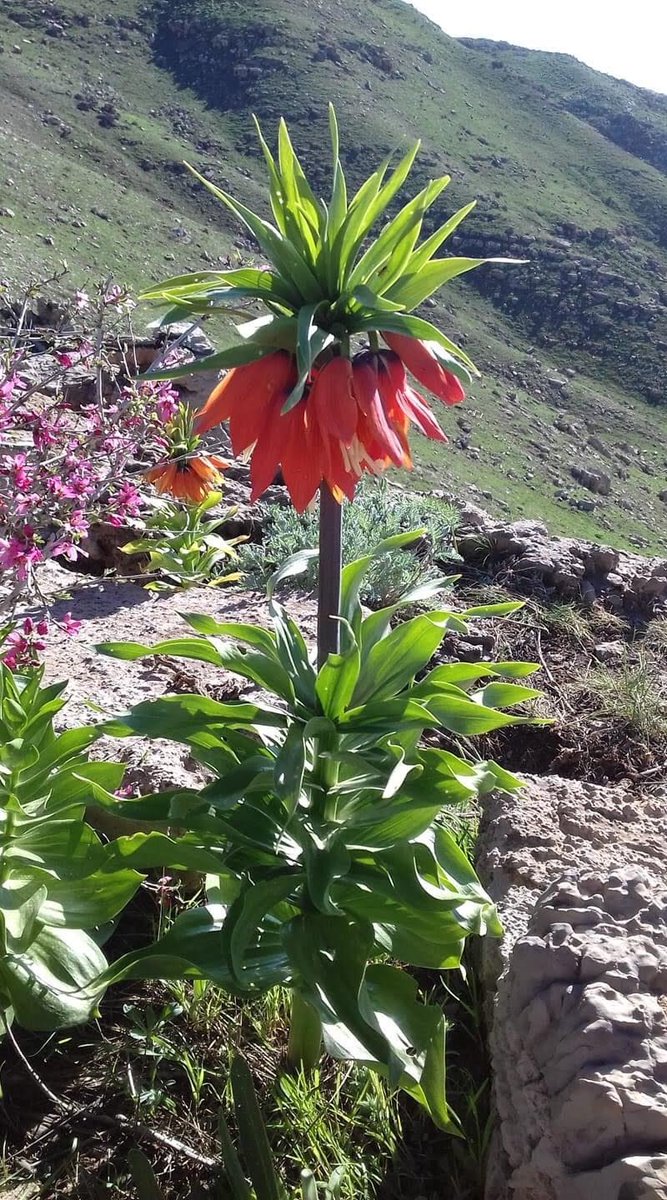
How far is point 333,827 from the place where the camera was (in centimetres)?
182

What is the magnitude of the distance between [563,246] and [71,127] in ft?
57.4

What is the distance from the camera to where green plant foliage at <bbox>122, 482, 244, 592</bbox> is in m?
4.43

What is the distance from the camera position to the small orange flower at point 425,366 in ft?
5.05

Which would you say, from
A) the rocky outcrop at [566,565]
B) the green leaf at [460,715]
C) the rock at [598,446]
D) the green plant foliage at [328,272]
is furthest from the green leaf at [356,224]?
the rock at [598,446]

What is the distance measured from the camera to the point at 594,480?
2141 centimetres

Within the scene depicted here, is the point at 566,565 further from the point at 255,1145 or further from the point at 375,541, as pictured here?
the point at 255,1145

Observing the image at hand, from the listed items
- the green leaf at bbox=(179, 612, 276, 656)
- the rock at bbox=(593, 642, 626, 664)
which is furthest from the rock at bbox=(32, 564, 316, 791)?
the rock at bbox=(593, 642, 626, 664)

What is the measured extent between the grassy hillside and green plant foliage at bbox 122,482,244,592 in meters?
12.3

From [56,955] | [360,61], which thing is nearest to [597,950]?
[56,955]

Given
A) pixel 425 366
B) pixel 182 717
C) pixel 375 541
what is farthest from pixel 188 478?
pixel 425 366

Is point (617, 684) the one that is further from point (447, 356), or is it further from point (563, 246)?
point (563, 246)

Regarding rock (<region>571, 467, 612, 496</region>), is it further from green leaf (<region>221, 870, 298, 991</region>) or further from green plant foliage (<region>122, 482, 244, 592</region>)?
green leaf (<region>221, 870, 298, 991</region>)

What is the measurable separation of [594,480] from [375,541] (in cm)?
1823

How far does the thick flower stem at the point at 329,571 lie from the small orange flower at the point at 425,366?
0.84 feet
